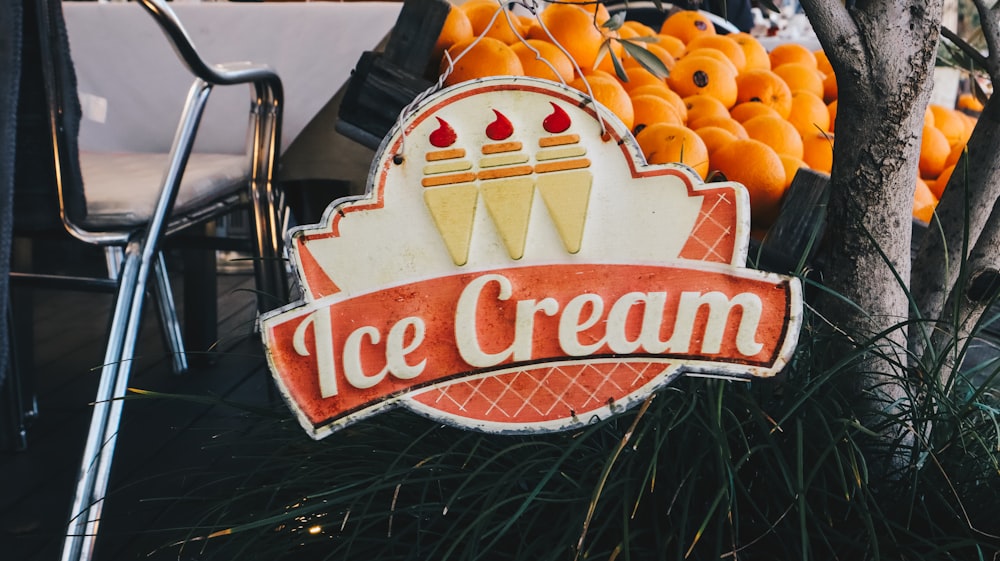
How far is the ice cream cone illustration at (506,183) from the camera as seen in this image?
0.68 metres

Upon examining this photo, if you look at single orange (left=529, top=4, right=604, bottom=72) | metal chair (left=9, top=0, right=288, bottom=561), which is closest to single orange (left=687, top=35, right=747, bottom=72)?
single orange (left=529, top=4, right=604, bottom=72)

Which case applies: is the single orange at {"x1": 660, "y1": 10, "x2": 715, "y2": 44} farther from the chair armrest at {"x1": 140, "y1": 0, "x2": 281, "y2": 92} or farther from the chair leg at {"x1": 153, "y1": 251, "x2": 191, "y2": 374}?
the chair leg at {"x1": 153, "y1": 251, "x2": 191, "y2": 374}

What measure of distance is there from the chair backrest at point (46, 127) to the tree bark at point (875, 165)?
0.89 m

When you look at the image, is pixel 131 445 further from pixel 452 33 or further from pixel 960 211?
pixel 960 211

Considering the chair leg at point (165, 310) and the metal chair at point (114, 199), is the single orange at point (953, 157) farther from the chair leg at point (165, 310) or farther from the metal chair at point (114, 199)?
the chair leg at point (165, 310)

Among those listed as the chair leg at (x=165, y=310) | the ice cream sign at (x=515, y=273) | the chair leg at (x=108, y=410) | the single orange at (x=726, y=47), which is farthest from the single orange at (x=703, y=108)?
the chair leg at (x=165, y=310)

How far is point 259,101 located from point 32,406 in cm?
86

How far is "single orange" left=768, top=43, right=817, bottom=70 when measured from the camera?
1.72 meters

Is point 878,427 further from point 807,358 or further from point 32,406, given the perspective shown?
point 32,406

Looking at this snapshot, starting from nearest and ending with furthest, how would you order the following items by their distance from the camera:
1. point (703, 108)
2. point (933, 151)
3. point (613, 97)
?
point (613, 97), point (703, 108), point (933, 151)

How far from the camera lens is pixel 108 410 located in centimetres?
107

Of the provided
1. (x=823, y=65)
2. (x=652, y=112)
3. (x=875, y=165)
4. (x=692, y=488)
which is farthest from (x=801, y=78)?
(x=692, y=488)

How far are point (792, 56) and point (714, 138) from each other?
2.24 feet

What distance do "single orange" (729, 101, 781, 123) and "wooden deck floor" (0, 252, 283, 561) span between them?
867mm
